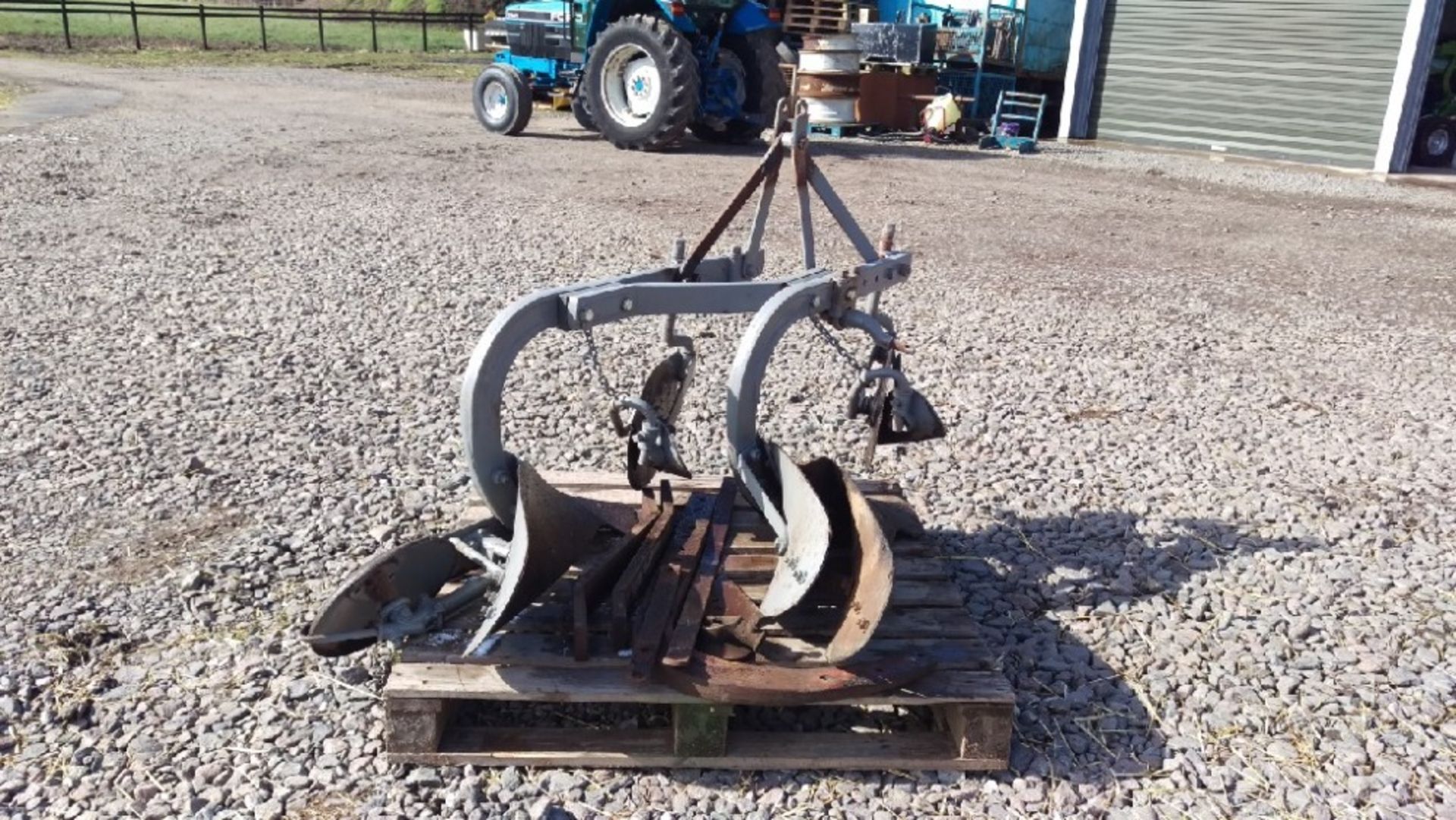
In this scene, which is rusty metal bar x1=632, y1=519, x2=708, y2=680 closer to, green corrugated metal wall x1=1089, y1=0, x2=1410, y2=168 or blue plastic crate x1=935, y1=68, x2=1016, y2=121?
green corrugated metal wall x1=1089, y1=0, x2=1410, y2=168

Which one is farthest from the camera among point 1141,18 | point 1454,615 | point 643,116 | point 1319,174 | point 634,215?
point 1141,18

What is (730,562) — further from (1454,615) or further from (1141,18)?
(1141,18)

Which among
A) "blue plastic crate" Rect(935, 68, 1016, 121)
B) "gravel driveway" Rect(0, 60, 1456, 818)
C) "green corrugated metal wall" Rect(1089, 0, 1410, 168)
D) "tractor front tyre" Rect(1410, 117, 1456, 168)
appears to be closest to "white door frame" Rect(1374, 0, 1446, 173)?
"green corrugated metal wall" Rect(1089, 0, 1410, 168)

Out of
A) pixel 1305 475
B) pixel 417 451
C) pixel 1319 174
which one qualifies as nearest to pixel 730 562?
pixel 417 451

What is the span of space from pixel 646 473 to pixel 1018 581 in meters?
1.20

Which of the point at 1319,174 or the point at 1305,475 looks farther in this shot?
the point at 1319,174

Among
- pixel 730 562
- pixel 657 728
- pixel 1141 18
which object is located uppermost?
pixel 1141 18

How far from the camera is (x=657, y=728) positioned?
8.89 feet

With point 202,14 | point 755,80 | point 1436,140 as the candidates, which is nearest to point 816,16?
point 755,80

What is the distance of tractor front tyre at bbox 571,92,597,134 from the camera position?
1258 cm

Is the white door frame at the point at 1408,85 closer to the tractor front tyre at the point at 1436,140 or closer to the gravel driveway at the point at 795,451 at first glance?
the tractor front tyre at the point at 1436,140

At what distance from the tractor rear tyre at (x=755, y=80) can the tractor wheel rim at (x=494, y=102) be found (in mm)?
2278

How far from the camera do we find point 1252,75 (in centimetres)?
1409

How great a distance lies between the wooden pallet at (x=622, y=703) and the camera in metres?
2.57
